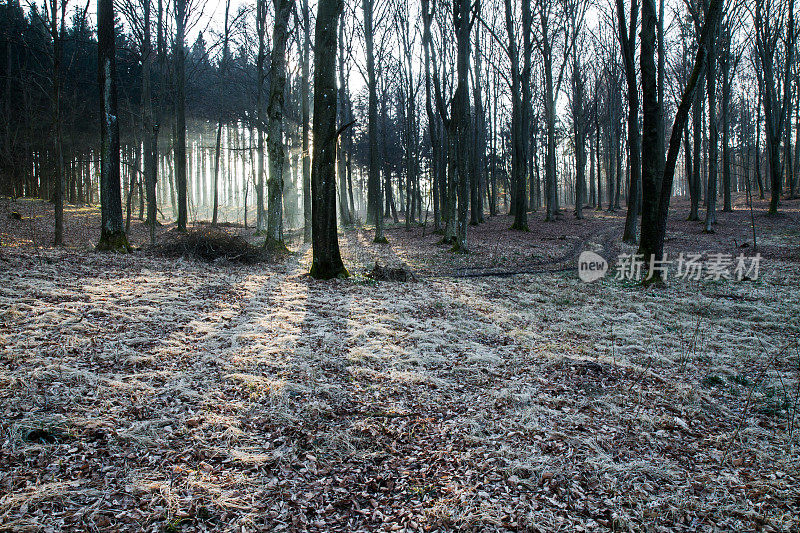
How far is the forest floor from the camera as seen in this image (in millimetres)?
2408

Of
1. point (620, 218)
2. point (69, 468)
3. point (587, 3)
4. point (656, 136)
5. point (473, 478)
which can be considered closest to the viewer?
point (69, 468)

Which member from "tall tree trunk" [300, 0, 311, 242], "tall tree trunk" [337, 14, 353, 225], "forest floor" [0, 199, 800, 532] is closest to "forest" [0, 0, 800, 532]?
"forest floor" [0, 199, 800, 532]

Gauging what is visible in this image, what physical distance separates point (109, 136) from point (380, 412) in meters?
10.1

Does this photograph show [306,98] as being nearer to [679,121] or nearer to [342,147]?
Result: [342,147]

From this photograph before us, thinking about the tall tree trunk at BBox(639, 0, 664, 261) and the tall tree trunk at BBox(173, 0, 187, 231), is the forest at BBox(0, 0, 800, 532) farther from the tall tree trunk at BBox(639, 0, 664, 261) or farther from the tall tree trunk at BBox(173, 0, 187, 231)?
the tall tree trunk at BBox(173, 0, 187, 231)

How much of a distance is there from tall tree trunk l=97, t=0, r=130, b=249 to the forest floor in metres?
2.40

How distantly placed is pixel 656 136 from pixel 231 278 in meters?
10.2

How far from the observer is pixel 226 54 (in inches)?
861

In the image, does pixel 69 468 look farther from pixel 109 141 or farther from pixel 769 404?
pixel 109 141

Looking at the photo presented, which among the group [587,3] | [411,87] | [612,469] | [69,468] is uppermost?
[587,3]

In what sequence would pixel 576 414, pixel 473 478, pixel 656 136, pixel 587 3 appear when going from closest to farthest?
pixel 473 478 → pixel 576 414 → pixel 656 136 → pixel 587 3

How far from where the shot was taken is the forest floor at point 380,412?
7.90 feet

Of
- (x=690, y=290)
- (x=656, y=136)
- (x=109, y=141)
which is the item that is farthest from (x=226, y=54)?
(x=690, y=290)

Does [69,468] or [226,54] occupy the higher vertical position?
[226,54]
